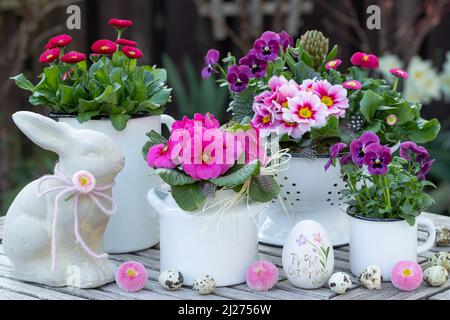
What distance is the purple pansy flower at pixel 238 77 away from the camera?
1.56 metres

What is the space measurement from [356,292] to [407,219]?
0.15 meters

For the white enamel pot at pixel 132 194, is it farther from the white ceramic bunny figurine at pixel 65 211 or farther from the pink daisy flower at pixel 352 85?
the pink daisy flower at pixel 352 85

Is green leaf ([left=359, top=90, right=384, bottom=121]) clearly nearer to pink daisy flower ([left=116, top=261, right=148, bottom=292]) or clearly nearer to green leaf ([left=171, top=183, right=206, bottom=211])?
green leaf ([left=171, top=183, right=206, bottom=211])

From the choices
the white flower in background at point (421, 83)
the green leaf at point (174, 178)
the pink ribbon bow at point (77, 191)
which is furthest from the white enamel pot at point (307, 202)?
the white flower in background at point (421, 83)

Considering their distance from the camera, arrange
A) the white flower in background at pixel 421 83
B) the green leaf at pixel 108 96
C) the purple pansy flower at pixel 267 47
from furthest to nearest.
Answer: the white flower in background at pixel 421 83 → the purple pansy flower at pixel 267 47 → the green leaf at pixel 108 96

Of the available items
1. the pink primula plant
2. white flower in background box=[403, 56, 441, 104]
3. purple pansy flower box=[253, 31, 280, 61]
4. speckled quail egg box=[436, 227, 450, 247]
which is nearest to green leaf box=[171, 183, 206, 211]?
the pink primula plant

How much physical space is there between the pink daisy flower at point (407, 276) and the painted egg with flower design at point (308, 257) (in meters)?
0.11

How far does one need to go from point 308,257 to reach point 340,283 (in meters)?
0.07

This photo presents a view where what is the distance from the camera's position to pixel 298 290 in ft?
4.56

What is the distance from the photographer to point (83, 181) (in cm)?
135

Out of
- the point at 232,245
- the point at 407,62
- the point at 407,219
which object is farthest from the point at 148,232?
the point at 407,62
